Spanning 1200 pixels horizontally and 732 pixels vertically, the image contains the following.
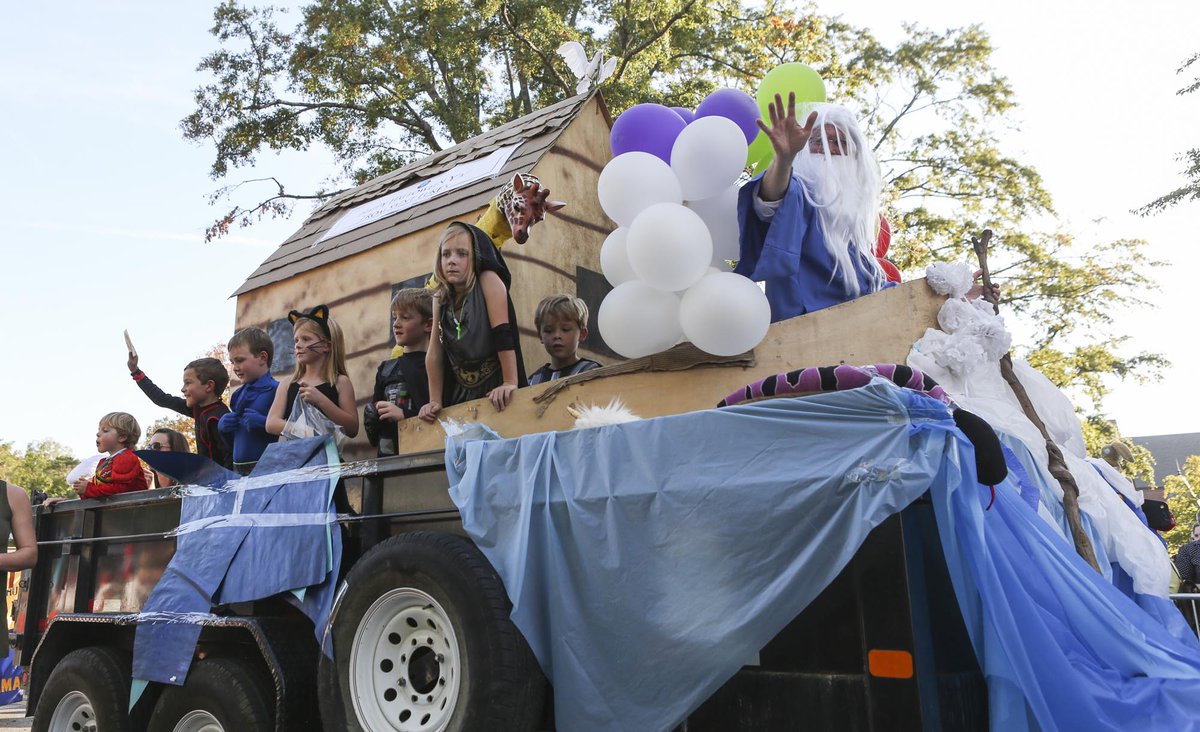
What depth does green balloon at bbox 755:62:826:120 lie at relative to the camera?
13.7ft

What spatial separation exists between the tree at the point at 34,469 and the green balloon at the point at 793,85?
138 ft

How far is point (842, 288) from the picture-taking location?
4023 mm

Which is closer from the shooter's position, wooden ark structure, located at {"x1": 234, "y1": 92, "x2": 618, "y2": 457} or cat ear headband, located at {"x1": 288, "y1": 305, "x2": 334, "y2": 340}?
cat ear headband, located at {"x1": 288, "y1": 305, "x2": 334, "y2": 340}

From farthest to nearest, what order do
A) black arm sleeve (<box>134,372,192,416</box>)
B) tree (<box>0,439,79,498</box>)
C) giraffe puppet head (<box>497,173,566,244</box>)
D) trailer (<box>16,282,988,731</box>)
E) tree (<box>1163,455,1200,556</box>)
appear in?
tree (<box>0,439,79,498</box>), tree (<box>1163,455,1200,556</box>), black arm sleeve (<box>134,372,192,416</box>), giraffe puppet head (<box>497,173,566,244</box>), trailer (<box>16,282,988,731</box>)

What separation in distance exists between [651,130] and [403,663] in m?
2.83

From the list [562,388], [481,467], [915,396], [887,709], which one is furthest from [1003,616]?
[562,388]

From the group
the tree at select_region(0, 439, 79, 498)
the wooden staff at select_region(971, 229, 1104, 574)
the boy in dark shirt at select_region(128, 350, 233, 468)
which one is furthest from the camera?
the tree at select_region(0, 439, 79, 498)

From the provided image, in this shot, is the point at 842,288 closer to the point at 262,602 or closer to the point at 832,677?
the point at 832,677

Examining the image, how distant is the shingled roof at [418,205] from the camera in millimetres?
5578

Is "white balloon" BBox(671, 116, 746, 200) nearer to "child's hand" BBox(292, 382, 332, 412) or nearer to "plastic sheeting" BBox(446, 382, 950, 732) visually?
"plastic sheeting" BBox(446, 382, 950, 732)

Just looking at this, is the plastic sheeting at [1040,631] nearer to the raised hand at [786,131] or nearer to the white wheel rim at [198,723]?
the raised hand at [786,131]

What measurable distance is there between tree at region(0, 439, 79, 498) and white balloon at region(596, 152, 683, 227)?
4180cm

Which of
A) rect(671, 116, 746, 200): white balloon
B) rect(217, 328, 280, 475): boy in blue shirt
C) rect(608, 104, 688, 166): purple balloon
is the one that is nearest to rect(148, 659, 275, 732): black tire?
rect(217, 328, 280, 475): boy in blue shirt

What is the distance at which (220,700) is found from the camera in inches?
144
